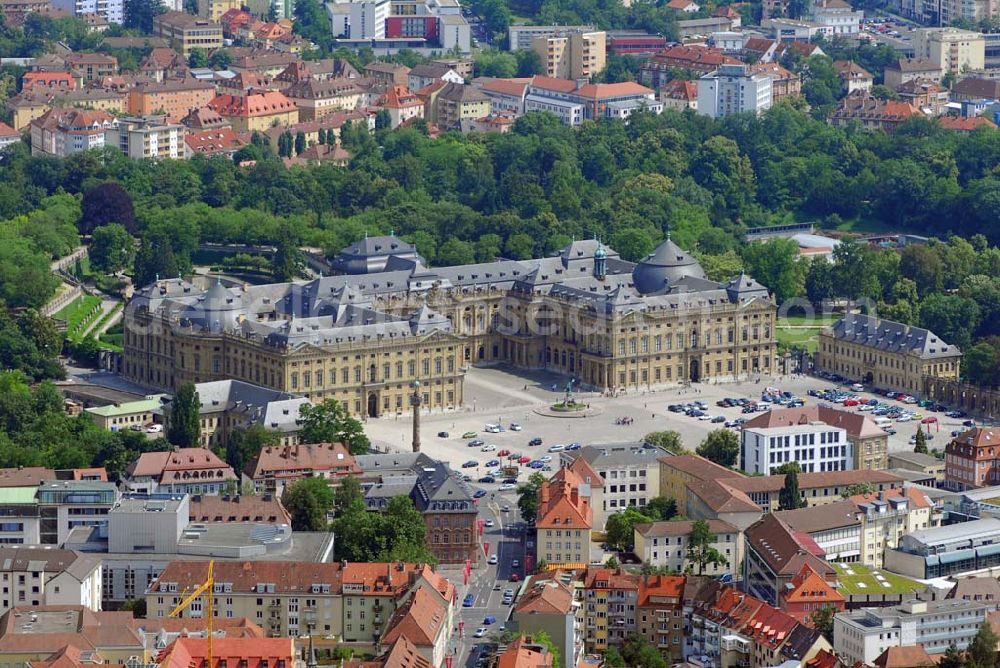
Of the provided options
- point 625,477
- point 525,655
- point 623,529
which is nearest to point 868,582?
point 623,529

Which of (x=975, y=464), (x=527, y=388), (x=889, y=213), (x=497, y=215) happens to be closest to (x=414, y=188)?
(x=497, y=215)

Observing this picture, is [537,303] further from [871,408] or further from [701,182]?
[701,182]

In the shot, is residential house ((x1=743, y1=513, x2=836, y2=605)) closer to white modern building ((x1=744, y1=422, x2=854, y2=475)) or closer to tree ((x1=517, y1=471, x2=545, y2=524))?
tree ((x1=517, y1=471, x2=545, y2=524))

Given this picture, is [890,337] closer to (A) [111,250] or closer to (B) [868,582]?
(B) [868,582]

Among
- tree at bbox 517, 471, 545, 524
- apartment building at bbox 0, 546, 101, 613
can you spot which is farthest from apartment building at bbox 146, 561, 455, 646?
tree at bbox 517, 471, 545, 524

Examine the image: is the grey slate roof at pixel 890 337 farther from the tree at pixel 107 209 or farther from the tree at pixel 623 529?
the tree at pixel 107 209

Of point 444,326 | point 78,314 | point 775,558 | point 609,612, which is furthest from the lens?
point 78,314
